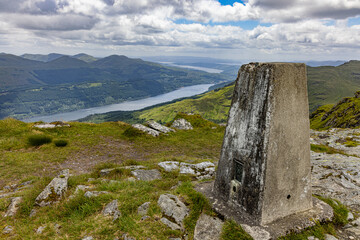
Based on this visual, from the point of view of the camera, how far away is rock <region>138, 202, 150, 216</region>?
6.55m

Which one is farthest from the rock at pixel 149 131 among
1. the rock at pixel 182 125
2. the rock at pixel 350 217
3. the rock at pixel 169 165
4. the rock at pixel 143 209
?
the rock at pixel 350 217

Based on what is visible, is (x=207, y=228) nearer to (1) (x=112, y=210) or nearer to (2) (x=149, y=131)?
(1) (x=112, y=210)

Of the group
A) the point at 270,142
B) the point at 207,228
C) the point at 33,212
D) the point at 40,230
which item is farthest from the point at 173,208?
the point at 33,212

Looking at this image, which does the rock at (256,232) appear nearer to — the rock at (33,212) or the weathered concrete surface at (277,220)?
the weathered concrete surface at (277,220)

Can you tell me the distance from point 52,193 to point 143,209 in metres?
→ 4.07

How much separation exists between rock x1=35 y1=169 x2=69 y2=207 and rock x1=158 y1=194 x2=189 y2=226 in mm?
4284

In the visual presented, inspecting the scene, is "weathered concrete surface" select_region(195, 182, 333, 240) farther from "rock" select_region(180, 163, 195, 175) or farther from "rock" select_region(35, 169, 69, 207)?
"rock" select_region(35, 169, 69, 207)

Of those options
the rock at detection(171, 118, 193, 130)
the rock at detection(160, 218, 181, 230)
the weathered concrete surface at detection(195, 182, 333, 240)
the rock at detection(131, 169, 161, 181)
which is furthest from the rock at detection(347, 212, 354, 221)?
the rock at detection(171, 118, 193, 130)

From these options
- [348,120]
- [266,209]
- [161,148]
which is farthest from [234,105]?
[348,120]

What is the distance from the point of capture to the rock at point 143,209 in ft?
21.5

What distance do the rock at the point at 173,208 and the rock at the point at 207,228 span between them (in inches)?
22.8

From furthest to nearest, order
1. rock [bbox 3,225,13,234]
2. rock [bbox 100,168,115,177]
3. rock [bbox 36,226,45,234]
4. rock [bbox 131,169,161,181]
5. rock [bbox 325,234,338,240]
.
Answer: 1. rock [bbox 100,168,115,177]
2. rock [bbox 131,169,161,181]
3. rock [bbox 3,225,13,234]
4. rock [bbox 36,226,45,234]
5. rock [bbox 325,234,338,240]

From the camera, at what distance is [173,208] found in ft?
22.1

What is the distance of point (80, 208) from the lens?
271 inches
